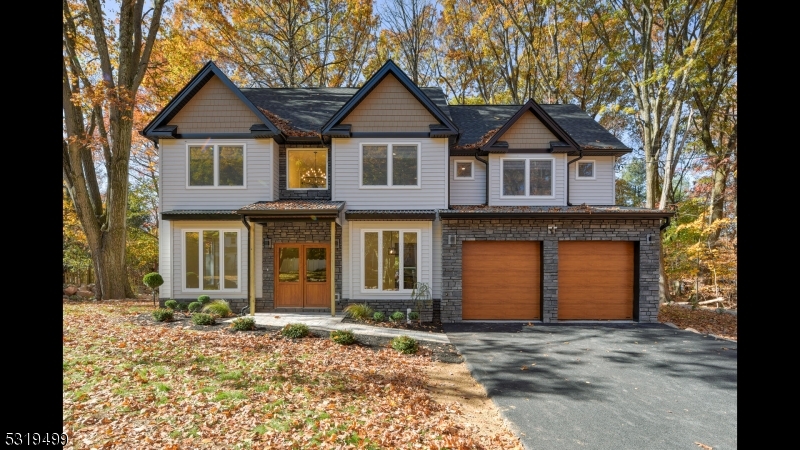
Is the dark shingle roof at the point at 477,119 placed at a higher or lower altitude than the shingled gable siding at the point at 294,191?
higher

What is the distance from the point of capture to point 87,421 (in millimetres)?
4445

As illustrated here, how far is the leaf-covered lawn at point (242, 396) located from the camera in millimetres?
4381

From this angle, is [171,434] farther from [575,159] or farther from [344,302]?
[575,159]

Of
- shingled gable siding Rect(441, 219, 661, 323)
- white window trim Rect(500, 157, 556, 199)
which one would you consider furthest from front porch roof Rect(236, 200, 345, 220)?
white window trim Rect(500, 157, 556, 199)

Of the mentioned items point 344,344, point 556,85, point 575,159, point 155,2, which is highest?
point 155,2

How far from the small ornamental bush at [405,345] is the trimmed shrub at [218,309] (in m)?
5.44

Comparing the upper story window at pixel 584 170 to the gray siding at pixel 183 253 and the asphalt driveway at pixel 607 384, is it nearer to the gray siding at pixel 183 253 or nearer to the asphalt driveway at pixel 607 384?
the asphalt driveway at pixel 607 384

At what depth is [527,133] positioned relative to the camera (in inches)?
493

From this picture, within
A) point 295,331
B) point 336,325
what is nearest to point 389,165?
point 336,325

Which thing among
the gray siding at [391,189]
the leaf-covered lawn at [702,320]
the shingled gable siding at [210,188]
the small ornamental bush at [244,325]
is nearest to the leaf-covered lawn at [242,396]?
the small ornamental bush at [244,325]

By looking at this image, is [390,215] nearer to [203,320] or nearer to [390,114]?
[390,114]
